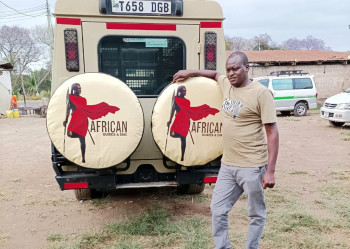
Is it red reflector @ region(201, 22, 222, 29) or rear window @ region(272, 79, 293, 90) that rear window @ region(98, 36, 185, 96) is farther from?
rear window @ region(272, 79, 293, 90)

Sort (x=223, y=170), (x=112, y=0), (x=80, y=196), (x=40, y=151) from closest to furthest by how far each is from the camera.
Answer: (x=223, y=170) < (x=112, y=0) < (x=80, y=196) < (x=40, y=151)

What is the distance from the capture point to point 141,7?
12.2 feet

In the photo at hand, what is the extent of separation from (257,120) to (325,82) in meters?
20.1

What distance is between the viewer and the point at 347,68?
68.6 ft

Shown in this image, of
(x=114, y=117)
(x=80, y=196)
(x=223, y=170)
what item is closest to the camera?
(x=223, y=170)

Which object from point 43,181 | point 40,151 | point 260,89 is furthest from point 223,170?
point 40,151

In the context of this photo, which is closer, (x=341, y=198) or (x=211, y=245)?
(x=211, y=245)

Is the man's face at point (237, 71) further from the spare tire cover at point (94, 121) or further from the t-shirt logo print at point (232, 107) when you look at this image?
the spare tire cover at point (94, 121)

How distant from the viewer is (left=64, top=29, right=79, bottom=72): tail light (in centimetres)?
363

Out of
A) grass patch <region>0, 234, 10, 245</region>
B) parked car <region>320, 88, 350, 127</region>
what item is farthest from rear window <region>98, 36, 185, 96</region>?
parked car <region>320, 88, 350, 127</region>

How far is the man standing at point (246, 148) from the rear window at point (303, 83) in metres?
13.4

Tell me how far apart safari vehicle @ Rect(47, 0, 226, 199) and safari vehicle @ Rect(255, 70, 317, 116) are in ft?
38.1

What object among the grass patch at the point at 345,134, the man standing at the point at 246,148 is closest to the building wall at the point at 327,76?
the grass patch at the point at 345,134

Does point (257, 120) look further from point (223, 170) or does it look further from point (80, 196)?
point (80, 196)
